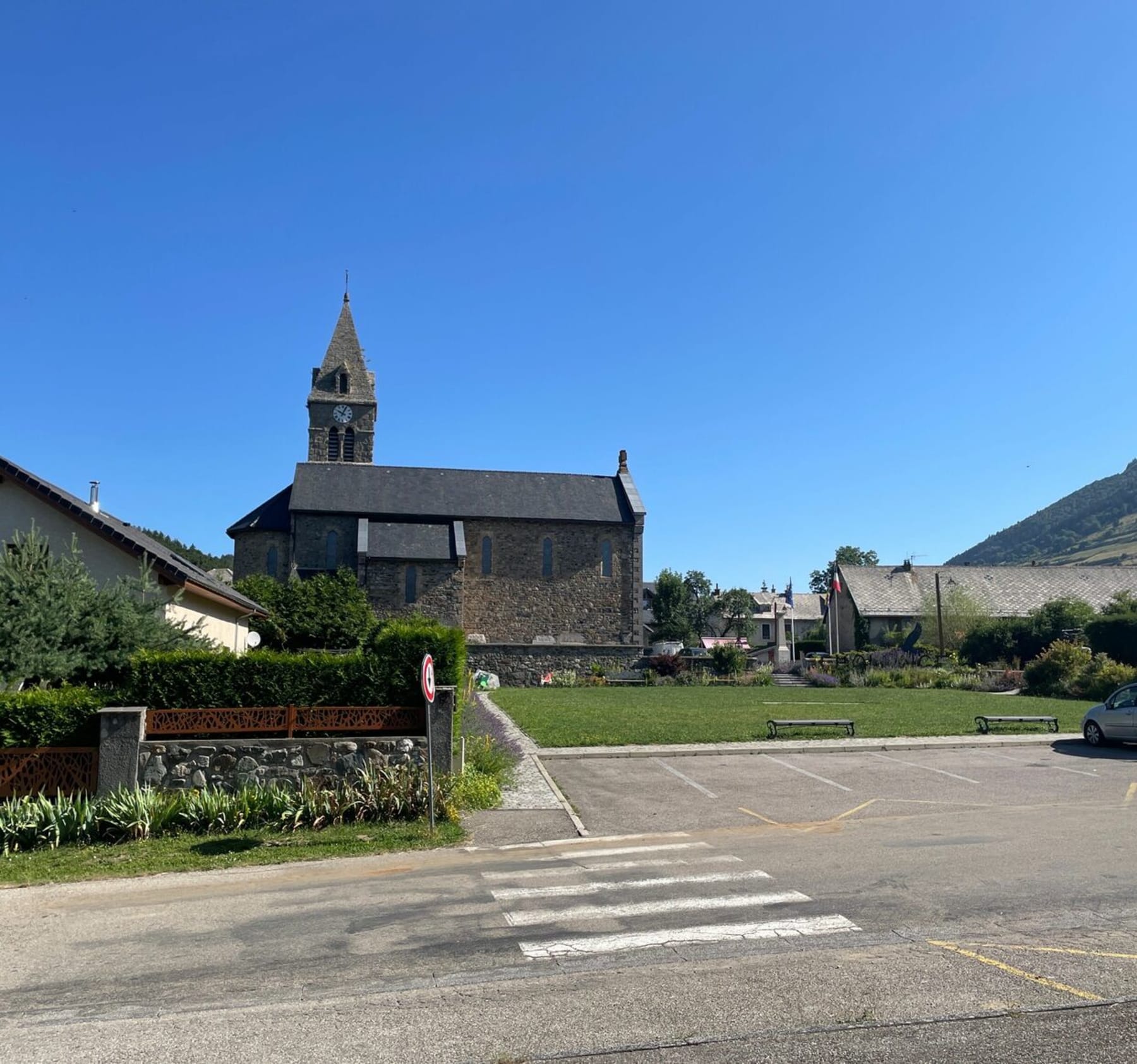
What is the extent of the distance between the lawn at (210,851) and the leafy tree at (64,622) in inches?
141

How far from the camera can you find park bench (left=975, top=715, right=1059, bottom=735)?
20781 mm

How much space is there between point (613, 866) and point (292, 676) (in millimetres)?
5834

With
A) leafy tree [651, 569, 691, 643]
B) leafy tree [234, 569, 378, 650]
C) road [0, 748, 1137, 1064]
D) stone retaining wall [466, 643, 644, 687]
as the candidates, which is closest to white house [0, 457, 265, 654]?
road [0, 748, 1137, 1064]

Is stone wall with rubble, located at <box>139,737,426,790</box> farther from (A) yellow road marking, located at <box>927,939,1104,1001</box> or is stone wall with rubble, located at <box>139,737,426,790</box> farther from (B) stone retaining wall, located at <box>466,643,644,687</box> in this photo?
(B) stone retaining wall, located at <box>466,643,644,687</box>

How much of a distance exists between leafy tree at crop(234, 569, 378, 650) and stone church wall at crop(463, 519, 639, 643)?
13.2 metres

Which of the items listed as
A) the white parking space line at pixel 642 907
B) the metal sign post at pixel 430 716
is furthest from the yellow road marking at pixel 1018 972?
the metal sign post at pixel 430 716

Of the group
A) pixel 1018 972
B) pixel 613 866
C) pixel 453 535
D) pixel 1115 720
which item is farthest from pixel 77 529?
pixel 453 535

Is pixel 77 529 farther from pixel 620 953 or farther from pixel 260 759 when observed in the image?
pixel 620 953

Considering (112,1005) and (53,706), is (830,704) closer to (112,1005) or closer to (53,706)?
(53,706)

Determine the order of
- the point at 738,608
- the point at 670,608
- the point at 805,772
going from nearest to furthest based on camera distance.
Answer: the point at 805,772
the point at 670,608
the point at 738,608

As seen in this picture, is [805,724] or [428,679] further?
[805,724]

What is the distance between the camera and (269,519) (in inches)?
2100


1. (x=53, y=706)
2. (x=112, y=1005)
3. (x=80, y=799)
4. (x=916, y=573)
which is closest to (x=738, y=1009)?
(x=112, y=1005)

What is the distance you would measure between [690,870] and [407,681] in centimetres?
561
